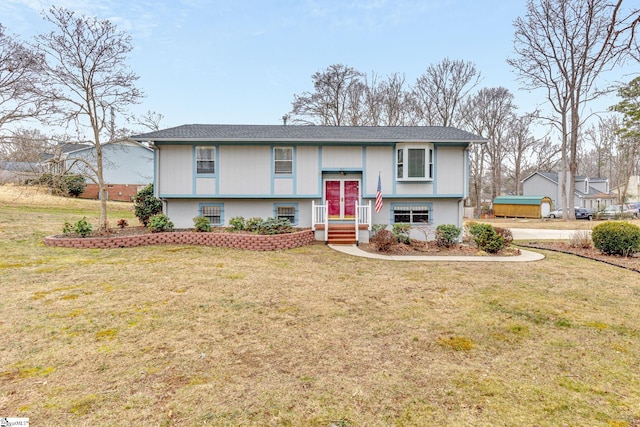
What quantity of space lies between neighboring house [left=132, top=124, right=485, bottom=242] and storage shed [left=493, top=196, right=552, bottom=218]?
22.8 metres

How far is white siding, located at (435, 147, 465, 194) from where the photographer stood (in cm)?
1270

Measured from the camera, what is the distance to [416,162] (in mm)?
12594

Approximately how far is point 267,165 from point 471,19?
10.3 metres

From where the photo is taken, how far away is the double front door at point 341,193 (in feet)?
43.2

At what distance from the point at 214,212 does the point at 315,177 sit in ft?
14.6

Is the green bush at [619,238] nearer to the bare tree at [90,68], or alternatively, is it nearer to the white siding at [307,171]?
the white siding at [307,171]

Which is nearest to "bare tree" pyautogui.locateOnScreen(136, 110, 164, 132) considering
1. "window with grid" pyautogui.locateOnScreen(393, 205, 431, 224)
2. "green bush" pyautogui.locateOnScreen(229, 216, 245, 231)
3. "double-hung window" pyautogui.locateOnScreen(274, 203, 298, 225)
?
"double-hung window" pyautogui.locateOnScreen(274, 203, 298, 225)

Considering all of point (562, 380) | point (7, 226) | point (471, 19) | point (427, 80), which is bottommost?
point (562, 380)

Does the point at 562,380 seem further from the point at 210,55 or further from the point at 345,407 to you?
the point at 210,55

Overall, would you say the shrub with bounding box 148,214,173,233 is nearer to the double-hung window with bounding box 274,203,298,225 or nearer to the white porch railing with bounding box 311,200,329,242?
the double-hung window with bounding box 274,203,298,225

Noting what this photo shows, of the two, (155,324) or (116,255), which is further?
(116,255)

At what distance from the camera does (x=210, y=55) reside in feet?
57.4

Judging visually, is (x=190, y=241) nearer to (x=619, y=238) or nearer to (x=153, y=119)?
(x=619, y=238)

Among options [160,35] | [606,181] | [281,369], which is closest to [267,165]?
[160,35]
